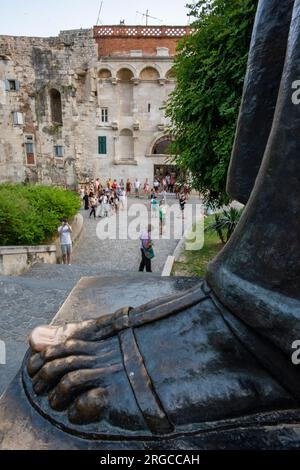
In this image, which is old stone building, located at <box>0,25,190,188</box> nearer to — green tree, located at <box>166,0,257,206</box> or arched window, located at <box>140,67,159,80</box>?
arched window, located at <box>140,67,159,80</box>

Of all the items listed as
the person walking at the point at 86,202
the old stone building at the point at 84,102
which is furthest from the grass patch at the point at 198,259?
the old stone building at the point at 84,102

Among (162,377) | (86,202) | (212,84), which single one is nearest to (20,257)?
(212,84)

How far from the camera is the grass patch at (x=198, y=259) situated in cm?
872

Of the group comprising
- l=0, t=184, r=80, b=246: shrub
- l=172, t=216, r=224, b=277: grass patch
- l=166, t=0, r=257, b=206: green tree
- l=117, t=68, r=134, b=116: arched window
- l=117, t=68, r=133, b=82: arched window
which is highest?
l=117, t=68, r=133, b=82: arched window

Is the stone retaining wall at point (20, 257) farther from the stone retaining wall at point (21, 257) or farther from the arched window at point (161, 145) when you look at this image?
the arched window at point (161, 145)

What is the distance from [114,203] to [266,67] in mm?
18501

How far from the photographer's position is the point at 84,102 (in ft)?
83.9

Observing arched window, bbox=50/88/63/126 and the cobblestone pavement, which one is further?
arched window, bbox=50/88/63/126

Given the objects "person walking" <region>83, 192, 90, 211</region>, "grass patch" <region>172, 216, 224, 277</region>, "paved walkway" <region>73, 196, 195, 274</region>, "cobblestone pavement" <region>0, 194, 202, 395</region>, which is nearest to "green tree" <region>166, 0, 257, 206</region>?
"grass patch" <region>172, 216, 224, 277</region>

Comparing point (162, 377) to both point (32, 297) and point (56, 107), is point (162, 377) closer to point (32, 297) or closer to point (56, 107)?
point (32, 297)

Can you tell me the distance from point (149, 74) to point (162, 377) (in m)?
28.1

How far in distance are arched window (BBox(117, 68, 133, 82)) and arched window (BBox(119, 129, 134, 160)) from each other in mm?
3798

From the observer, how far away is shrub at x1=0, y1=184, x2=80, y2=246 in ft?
32.3

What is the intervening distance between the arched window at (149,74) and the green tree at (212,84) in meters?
19.4
